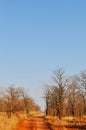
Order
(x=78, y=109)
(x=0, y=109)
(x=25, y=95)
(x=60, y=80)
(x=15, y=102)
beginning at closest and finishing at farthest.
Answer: (x=60, y=80) → (x=15, y=102) → (x=78, y=109) → (x=0, y=109) → (x=25, y=95)

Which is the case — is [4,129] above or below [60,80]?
below

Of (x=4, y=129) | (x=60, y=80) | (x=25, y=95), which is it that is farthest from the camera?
(x=25, y=95)

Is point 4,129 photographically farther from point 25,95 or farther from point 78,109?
point 25,95

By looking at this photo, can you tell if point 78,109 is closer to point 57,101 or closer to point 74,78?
point 74,78

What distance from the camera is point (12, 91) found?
7144 centimetres

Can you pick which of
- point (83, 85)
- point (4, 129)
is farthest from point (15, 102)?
point (4, 129)

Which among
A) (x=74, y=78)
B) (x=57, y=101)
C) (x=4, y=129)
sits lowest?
(x=4, y=129)

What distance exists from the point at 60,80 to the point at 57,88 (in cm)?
148

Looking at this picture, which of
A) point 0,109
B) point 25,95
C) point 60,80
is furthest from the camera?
point 25,95

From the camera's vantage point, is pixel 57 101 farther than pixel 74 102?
No

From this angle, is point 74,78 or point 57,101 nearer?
point 57,101

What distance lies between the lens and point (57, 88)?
59.2m

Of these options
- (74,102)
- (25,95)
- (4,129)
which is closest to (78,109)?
(74,102)

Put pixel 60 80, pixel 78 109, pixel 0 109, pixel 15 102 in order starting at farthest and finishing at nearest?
pixel 0 109, pixel 78 109, pixel 15 102, pixel 60 80
